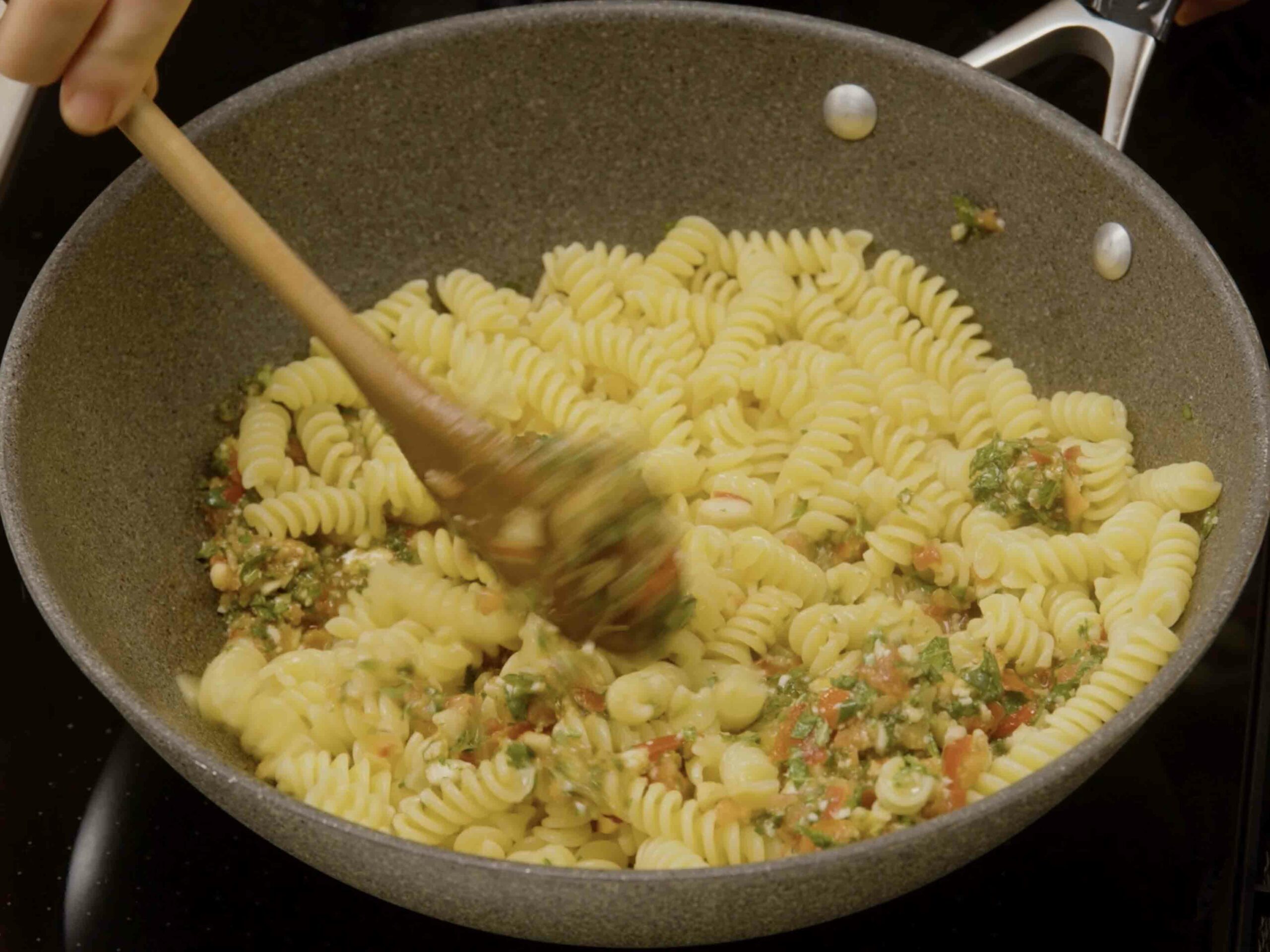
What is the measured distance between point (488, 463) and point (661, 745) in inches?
20.0

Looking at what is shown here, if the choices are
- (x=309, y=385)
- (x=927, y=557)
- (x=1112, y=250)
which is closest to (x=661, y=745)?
(x=927, y=557)

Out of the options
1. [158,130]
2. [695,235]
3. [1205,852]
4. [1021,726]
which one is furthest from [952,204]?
[158,130]

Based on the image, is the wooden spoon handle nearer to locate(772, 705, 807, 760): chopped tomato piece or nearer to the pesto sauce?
locate(772, 705, 807, 760): chopped tomato piece

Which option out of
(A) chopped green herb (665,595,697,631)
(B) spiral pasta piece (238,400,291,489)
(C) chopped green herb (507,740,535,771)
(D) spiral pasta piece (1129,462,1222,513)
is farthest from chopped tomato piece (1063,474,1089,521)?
(B) spiral pasta piece (238,400,291,489)

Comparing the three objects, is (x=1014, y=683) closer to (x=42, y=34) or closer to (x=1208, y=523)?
(x=1208, y=523)

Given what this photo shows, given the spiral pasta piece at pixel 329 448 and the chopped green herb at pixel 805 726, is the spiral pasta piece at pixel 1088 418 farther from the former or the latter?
the spiral pasta piece at pixel 329 448

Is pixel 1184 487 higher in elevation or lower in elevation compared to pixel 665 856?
higher

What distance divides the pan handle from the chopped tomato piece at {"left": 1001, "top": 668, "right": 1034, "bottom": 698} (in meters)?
0.97

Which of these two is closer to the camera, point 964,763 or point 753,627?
point 964,763

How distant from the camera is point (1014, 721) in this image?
2.21m

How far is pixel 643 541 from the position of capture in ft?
6.72

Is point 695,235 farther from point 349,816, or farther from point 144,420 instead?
point 349,816

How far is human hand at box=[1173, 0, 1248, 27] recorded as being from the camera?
9.46 feet

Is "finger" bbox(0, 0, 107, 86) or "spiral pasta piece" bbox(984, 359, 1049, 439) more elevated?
"finger" bbox(0, 0, 107, 86)
